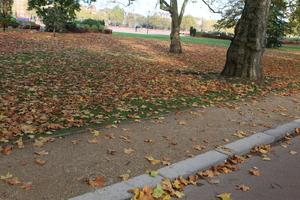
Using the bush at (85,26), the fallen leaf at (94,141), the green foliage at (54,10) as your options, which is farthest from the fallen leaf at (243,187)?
the bush at (85,26)

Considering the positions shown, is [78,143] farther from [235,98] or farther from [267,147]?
[235,98]

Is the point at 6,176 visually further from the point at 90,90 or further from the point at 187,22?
the point at 187,22

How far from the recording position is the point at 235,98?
32.3ft

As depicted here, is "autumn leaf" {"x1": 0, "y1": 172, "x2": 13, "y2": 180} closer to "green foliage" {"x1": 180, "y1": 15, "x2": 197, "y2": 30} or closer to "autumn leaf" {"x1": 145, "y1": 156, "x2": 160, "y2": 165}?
"autumn leaf" {"x1": 145, "y1": 156, "x2": 160, "y2": 165}

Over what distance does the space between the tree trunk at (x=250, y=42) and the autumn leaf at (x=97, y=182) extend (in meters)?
Answer: 8.94

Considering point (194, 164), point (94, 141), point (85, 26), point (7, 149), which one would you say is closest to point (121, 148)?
point (94, 141)

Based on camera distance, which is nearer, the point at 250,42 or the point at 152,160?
the point at 152,160

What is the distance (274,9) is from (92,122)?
110ft

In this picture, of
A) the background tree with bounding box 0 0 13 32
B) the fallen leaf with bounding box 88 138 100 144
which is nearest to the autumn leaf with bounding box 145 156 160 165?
the fallen leaf with bounding box 88 138 100 144

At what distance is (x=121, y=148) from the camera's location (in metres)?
5.65

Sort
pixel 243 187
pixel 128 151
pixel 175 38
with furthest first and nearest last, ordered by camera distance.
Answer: pixel 175 38, pixel 128 151, pixel 243 187

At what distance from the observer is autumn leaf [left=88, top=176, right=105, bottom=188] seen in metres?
4.41

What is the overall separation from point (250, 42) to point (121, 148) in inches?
320

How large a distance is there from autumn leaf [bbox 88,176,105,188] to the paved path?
1009 millimetres
